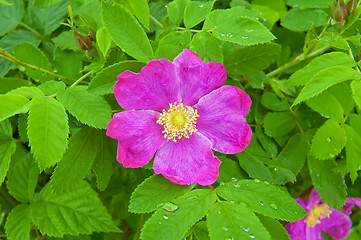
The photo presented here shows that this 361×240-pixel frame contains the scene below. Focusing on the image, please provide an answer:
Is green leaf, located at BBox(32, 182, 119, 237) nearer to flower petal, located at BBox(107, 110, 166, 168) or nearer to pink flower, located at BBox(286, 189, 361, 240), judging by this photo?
flower petal, located at BBox(107, 110, 166, 168)

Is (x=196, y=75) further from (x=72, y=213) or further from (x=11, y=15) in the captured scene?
(x=11, y=15)

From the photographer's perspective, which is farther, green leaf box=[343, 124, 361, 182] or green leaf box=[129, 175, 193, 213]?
green leaf box=[343, 124, 361, 182]

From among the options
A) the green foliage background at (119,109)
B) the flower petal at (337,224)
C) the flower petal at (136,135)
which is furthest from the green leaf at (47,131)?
the flower petal at (337,224)

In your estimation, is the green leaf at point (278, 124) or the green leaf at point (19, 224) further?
the green leaf at point (278, 124)

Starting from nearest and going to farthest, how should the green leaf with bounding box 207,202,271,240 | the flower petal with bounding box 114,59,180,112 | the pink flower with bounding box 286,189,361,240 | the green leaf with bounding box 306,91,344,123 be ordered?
the green leaf with bounding box 207,202,271,240
the flower petal with bounding box 114,59,180,112
the green leaf with bounding box 306,91,344,123
the pink flower with bounding box 286,189,361,240

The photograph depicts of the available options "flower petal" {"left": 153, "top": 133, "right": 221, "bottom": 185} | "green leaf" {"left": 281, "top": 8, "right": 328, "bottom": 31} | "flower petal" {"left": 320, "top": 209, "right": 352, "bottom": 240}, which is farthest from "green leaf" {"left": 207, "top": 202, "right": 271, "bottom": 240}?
"flower petal" {"left": 320, "top": 209, "right": 352, "bottom": 240}

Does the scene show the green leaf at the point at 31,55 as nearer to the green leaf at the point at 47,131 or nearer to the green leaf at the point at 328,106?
the green leaf at the point at 47,131
